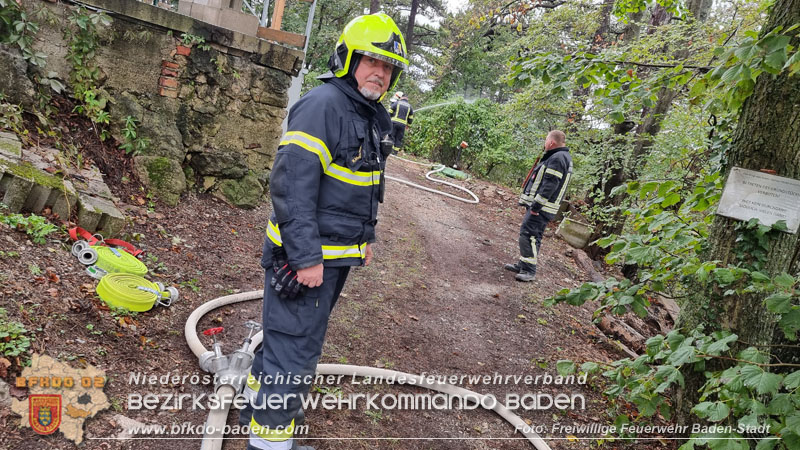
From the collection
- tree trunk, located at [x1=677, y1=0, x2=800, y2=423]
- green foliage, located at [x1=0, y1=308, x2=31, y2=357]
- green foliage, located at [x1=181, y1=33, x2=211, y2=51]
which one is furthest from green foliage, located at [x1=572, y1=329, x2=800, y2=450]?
green foliage, located at [x1=181, y1=33, x2=211, y2=51]

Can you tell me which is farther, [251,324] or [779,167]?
[251,324]

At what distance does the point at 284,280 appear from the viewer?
223cm

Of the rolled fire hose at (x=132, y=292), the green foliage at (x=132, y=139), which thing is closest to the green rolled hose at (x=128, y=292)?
the rolled fire hose at (x=132, y=292)

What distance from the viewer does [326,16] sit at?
74.2 feet

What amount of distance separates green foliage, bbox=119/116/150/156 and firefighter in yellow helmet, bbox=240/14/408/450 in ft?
11.4

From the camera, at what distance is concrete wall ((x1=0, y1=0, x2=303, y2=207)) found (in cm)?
484

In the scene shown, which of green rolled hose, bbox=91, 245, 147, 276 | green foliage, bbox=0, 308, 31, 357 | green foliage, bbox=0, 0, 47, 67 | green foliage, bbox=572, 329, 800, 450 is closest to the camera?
green foliage, bbox=572, 329, 800, 450

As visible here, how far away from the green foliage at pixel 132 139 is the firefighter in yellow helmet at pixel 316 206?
346cm


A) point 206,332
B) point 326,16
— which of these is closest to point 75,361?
point 206,332

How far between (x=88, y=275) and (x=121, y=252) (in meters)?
0.37

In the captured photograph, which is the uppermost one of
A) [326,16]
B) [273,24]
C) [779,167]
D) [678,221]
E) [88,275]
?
[326,16]

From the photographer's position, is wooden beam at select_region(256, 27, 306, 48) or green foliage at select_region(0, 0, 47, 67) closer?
green foliage at select_region(0, 0, 47, 67)

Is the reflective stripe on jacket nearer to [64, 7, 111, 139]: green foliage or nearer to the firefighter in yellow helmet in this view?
the firefighter in yellow helmet

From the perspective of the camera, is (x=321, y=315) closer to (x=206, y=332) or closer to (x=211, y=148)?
(x=206, y=332)
